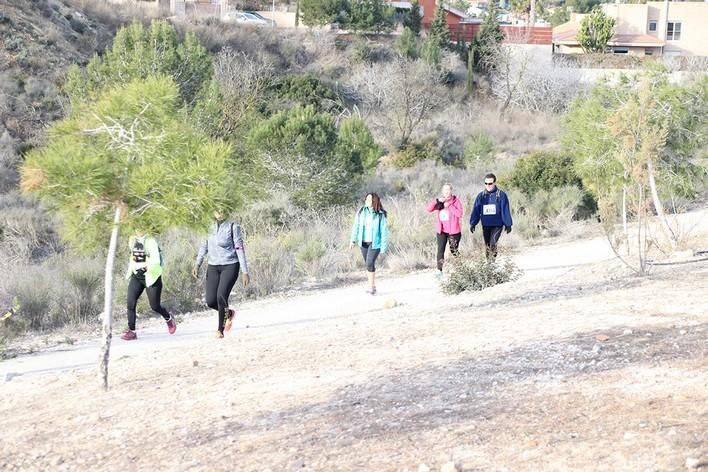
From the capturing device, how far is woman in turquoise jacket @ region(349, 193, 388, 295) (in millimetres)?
13789

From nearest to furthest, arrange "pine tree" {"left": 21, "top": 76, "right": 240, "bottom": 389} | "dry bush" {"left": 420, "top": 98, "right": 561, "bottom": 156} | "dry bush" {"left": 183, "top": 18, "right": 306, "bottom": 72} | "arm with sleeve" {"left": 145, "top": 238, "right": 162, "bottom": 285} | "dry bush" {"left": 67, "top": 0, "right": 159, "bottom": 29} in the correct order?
"pine tree" {"left": 21, "top": 76, "right": 240, "bottom": 389}, "arm with sleeve" {"left": 145, "top": 238, "right": 162, "bottom": 285}, "dry bush" {"left": 420, "top": 98, "right": 561, "bottom": 156}, "dry bush" {"left": 67, "top": 0, "right": 159, "bottom": 29}, "dry bush" {"left": 183, "top": 18, "right": 306, "bottom": 72}

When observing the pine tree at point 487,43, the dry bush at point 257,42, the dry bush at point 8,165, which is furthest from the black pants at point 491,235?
the pine tree at point 487,43

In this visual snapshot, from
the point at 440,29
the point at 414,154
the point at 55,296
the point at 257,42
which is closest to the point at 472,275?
the point at 55,296

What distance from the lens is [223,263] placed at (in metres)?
10.7

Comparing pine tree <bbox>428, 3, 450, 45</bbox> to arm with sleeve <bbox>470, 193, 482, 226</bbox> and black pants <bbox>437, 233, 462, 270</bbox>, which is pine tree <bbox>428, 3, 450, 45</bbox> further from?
black pants <bbox>437, 233, 462, 270</bbox>

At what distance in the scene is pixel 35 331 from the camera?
502 inches

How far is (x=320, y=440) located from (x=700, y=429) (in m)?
2.12

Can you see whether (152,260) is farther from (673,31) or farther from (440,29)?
(673,31)

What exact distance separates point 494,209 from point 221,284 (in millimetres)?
4858

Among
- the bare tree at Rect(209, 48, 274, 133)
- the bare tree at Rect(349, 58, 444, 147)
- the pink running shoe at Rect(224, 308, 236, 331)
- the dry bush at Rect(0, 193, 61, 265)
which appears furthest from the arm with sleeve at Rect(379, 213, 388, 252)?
the bare tree at Rect(349, 58, 444, 147)

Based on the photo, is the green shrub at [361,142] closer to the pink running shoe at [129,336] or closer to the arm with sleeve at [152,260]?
the pink running shoe at [129,336]

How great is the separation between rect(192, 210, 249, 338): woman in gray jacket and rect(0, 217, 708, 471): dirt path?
44cm

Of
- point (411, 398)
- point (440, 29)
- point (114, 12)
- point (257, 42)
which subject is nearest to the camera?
point (411, 398)

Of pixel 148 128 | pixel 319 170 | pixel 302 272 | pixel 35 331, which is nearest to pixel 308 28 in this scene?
pixel 319 170
